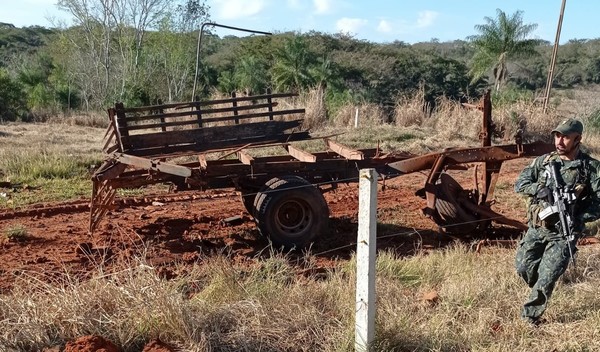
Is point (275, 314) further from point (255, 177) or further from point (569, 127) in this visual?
point (255, 177)

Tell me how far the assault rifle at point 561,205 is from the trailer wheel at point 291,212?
3103 millimetres

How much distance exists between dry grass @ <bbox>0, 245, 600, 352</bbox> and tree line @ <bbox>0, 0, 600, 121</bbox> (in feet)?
53.6

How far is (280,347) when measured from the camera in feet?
13.8

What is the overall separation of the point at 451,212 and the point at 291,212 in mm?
1981

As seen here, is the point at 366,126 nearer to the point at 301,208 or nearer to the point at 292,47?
the point at 301,208

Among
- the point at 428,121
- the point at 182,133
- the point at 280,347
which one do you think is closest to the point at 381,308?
the point at 280,347

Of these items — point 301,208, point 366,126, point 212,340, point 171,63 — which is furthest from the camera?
point 171,63

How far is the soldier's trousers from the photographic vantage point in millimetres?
4809

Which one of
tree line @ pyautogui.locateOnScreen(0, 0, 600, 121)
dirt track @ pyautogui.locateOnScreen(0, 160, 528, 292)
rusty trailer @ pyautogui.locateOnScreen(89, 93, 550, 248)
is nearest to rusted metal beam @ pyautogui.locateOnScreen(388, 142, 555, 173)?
rusty trailer @ pyautogui.locateOnScreen(89, 93, 550, 248)

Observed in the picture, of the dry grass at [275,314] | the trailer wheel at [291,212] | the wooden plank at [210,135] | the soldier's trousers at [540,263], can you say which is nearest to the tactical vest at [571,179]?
the soldier's trousers at [540,263]

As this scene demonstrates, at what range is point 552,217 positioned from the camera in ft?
16.0

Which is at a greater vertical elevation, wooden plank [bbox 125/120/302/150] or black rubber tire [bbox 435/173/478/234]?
wooden plank [bbox 125/120/302/150]

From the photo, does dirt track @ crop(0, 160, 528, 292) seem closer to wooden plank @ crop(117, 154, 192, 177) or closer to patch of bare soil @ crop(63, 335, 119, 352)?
wooden plank @ crop(117, 154, 192, 177)

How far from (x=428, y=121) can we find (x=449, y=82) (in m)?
22.4
